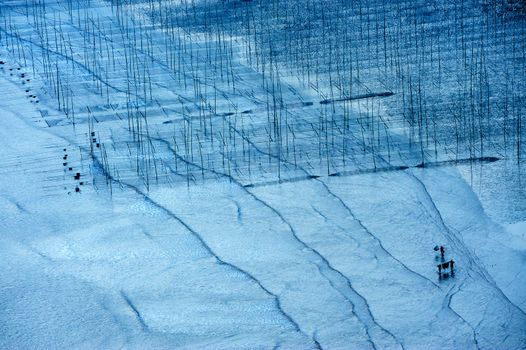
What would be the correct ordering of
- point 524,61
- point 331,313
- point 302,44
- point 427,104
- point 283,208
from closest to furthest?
1. point 331,313
2. point 283,208
3. point 427,104
4. point 524,61
5. point 302,44

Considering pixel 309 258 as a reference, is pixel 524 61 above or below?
above

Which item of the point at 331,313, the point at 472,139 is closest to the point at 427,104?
the point at 472,139

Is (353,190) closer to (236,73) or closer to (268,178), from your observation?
(268,178)

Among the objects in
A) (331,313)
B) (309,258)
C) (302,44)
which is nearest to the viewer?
(331,313)

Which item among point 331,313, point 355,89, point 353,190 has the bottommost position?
point 331,313

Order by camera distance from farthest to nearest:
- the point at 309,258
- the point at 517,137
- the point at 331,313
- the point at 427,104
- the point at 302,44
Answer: the point at 302,44, the point at 427,104, the point at 517,137, the point at 309,258, the point at 331,313

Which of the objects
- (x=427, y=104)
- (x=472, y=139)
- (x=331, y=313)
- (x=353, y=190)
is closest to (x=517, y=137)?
(x=472, y=139)

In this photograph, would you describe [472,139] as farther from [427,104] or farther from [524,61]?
[524,61]

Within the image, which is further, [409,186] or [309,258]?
[409,186]

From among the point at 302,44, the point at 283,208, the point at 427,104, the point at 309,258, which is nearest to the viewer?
the point at 309,258
